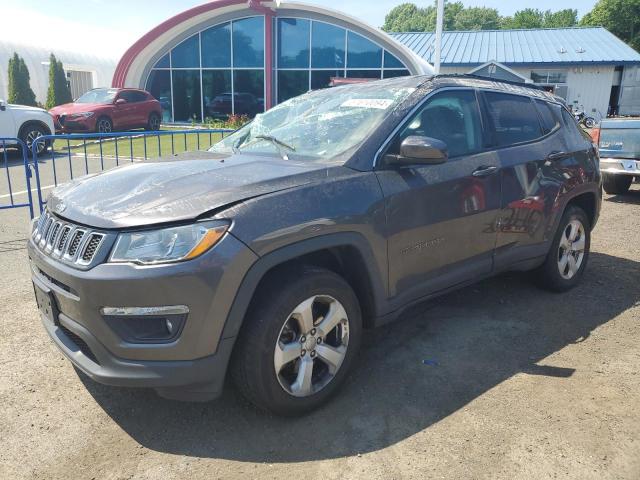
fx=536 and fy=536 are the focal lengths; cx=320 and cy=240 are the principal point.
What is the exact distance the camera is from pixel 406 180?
124 inches

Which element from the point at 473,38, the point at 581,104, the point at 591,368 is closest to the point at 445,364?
the point at 591,368

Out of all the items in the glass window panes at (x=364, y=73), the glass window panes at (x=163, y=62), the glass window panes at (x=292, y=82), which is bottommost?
the glass window panes at (x=292, y=82)

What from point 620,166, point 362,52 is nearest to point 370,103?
point 620,166

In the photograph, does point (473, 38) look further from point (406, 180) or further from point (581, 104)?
point (406, 180)

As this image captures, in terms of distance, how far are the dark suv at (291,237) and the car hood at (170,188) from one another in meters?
0.01

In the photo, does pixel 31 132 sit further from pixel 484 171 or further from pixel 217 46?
pixel 484 171

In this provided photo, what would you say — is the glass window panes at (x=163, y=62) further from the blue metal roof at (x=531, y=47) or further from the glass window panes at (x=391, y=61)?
the blue metal roof at (x=531, y=47)

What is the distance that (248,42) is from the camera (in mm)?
24750

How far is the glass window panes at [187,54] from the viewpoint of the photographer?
25734 millimetres

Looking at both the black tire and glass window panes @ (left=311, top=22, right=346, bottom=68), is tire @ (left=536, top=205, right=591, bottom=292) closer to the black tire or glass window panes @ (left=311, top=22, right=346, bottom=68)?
the black tire

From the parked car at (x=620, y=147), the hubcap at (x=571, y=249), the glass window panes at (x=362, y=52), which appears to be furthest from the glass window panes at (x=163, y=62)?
the hubcap at (x=571, y=249)

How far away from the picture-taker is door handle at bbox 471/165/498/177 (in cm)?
360

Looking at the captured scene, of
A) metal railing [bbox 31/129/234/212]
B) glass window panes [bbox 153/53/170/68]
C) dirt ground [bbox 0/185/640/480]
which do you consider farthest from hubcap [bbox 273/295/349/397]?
glass window panes [bbox 153/53/170/68]

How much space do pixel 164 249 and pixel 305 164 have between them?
101cm
